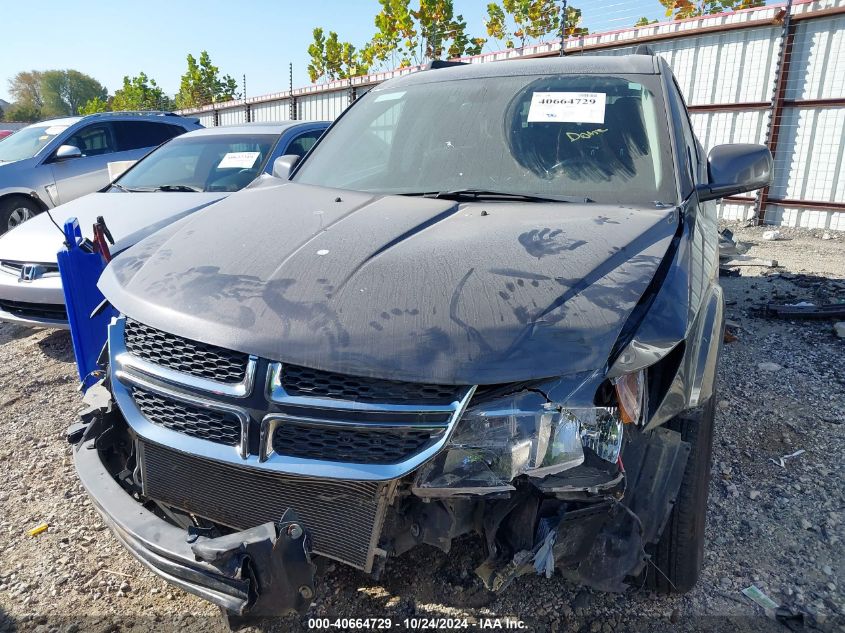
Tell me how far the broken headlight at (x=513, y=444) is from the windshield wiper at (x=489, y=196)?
3.52 ft

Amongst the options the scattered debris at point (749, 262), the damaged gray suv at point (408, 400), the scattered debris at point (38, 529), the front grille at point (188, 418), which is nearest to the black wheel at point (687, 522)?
the damaged gray suv at point (408, 400)

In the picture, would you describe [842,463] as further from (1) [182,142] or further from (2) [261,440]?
(1) [182,142]

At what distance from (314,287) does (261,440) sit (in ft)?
1.48

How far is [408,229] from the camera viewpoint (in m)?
2.11

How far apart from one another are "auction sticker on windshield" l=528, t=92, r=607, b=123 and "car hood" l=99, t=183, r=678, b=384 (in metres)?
0.59

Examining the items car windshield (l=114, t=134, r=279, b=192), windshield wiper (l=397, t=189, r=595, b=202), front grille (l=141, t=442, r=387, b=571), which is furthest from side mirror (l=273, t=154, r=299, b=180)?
car windshield (l=114, t=134, r=279, b=192)

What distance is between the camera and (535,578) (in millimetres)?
2203

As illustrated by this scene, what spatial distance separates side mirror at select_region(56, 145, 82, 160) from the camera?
748 cm

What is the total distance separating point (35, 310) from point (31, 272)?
0.88ft

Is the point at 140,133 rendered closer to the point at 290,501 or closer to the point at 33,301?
the point at 33,301

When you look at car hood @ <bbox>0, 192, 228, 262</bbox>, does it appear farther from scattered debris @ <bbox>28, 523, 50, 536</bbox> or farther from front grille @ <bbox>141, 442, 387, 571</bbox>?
front grille @ <bbox>141, 442, 387, 571</bbox>

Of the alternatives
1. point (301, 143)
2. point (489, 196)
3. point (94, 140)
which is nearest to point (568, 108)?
point (489, 196)

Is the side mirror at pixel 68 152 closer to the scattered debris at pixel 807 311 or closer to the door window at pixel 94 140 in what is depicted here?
the door window at pixel 94 140

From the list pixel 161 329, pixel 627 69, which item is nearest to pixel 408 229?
pixel 161 329
